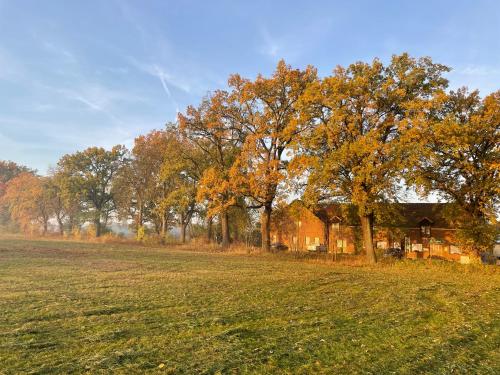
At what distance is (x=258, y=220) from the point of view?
52.7 m

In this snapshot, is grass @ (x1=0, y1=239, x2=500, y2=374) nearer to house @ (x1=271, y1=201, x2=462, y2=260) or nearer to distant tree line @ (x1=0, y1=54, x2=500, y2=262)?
distant tree line @ (x1=0, y1=54, x2=500, y2=262)

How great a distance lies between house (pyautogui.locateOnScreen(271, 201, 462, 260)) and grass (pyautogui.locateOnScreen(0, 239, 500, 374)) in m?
28.6

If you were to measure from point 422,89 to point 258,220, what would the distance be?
95.5ft

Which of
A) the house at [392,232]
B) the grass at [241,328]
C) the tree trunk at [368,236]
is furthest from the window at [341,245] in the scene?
the grass at [241,328]

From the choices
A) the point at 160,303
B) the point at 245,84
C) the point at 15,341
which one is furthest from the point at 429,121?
the point at 15,341

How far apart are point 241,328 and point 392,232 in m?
40.4

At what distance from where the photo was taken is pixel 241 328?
25.4ft

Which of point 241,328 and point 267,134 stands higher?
→ point 267,134

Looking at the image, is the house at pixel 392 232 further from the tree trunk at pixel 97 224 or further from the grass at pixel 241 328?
the tree trunk at pixel 97 224

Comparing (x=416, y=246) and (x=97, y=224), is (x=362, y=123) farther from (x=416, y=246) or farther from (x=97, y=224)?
(x=97, y=224)

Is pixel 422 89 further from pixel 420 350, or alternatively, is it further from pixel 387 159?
pixel 420 350

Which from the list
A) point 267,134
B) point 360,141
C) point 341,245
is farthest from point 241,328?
point 341,245

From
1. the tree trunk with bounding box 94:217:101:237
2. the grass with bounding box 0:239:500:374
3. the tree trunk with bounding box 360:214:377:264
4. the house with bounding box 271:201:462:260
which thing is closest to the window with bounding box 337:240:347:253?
the house with bounding box 271:201:462:260

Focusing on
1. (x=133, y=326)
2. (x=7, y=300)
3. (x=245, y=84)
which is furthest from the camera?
(x=245, y=84)
